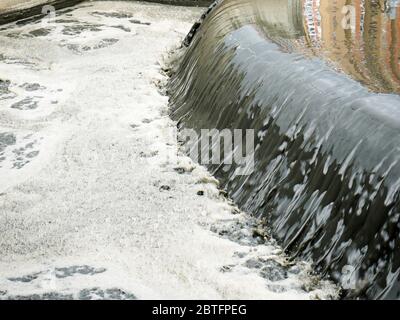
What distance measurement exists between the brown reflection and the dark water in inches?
0.5

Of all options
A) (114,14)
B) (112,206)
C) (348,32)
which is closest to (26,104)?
(112,206)

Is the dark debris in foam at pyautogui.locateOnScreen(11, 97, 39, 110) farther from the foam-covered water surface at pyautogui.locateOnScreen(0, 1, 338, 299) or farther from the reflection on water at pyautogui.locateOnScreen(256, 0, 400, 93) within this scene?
the reflection on water at pyautogui.locateOnScreen(256, 0, 400, 93)

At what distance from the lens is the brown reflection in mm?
4258

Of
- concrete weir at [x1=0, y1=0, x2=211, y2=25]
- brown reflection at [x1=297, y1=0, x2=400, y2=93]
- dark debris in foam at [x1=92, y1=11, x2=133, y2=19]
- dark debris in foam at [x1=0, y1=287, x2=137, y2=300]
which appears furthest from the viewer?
dark debris in foam at [x1=92, y1=11, x2=133, y2=19]

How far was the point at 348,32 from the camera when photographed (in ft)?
17.6

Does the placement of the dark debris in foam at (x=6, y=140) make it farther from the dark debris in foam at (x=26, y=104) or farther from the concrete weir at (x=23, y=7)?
the concrete weir at (x=23, y=7)

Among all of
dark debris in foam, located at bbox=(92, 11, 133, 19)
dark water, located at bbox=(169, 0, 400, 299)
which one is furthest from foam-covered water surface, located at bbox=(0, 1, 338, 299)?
dark debris in foam, located at bbox=(92, 11, 133, 19)

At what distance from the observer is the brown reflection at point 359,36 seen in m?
4.26

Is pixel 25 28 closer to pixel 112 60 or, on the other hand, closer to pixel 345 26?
pixel 112 60

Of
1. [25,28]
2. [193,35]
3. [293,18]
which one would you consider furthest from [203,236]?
[25,28]

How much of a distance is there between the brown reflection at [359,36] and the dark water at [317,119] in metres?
0.01

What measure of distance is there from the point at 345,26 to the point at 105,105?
2.13 meters

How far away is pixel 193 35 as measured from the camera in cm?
702

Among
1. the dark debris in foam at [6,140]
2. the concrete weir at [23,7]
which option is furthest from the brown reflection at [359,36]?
the concrete weir at [23,7]
